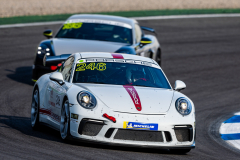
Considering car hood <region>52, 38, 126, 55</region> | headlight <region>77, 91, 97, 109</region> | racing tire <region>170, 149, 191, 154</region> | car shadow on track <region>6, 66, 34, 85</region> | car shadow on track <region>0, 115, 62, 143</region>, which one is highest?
headlight <region>77, 91, 97, 109</region>

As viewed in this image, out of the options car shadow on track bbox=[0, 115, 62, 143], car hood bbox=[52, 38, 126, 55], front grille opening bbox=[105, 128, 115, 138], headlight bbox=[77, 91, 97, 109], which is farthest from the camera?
car hood bbox=[52, 38, 126, 55]

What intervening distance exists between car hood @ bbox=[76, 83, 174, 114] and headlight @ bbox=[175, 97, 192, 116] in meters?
0.12

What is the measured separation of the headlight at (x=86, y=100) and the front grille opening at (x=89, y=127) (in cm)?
20

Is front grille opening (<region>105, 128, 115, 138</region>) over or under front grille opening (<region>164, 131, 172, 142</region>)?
over

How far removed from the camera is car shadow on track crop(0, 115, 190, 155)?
269 inches

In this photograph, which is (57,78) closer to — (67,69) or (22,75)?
(67,69)

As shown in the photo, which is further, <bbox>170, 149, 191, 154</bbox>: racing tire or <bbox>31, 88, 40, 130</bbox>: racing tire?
<bbox>31, 88, 40, 130</bbox>: racing tire

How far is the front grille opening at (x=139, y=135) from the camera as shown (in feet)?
21.4

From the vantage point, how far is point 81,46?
1153 centimetres

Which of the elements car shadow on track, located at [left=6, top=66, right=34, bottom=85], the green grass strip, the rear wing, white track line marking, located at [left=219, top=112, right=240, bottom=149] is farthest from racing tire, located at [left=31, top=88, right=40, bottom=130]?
the green grass strip

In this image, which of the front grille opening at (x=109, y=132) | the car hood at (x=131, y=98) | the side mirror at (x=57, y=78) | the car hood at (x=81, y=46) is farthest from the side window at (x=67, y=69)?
the car hood at (x=81, y=46)

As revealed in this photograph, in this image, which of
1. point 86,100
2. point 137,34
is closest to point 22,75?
point 137,34

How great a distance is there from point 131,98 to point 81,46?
4.87 meters

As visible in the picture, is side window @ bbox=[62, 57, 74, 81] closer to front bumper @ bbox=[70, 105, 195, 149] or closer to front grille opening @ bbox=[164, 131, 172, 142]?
front bumper @ bbox=[70, 105, 195, 149]
